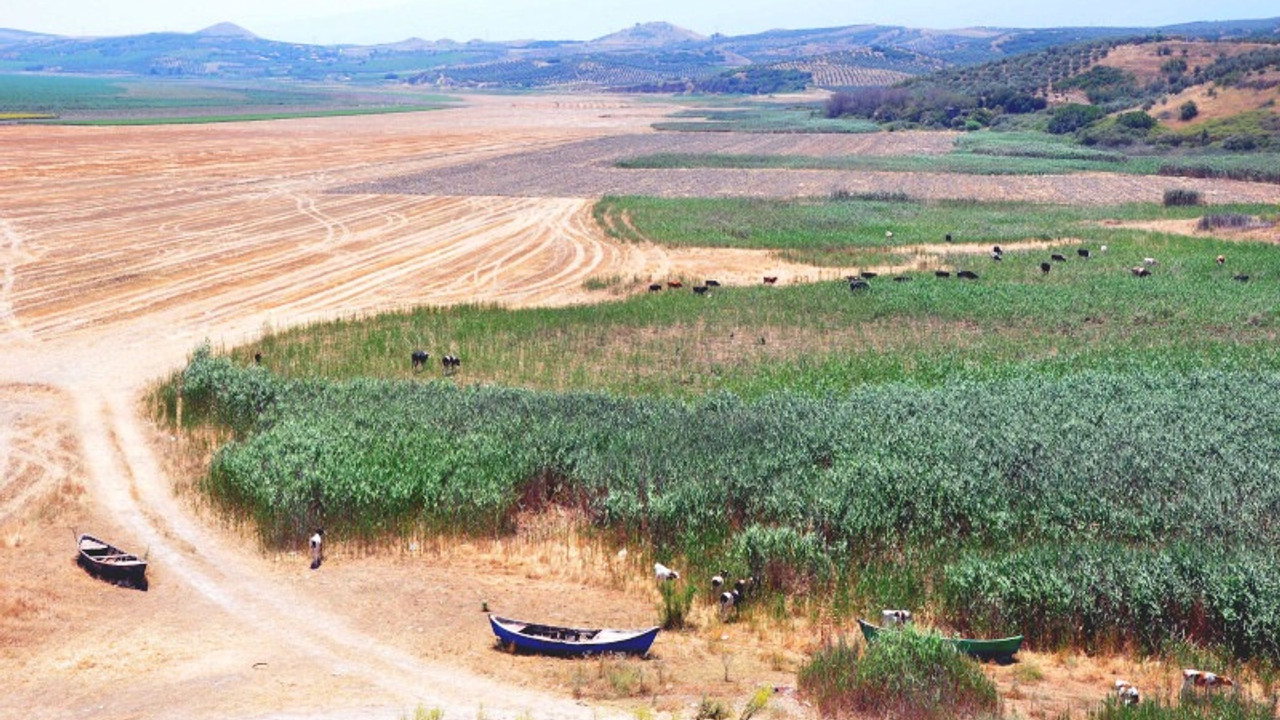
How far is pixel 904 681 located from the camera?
1105 cm

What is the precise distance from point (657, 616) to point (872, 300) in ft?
64.3

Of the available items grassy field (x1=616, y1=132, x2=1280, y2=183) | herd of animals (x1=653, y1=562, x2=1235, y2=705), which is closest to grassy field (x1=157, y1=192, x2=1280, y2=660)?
herd of animals (x1=653, y1=562, x2=1235, y2=705)

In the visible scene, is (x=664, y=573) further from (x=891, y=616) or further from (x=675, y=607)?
(x=891, y=616)

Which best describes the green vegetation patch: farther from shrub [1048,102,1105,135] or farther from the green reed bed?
the green reed bed

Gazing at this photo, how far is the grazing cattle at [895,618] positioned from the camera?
12.7m

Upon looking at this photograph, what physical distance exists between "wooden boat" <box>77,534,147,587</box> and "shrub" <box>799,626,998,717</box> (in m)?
8.07

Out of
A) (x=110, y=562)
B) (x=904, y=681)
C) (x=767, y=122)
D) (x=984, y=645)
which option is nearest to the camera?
(x=904, y=681)

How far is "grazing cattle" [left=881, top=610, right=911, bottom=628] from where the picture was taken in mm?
12664

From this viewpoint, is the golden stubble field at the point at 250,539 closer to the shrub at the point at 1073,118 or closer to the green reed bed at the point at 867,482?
the green reed bed at the point at 867,482

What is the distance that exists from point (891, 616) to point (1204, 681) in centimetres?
304

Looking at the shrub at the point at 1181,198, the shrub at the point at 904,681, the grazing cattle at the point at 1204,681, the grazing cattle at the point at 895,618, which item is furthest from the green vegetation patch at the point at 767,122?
the shrub at the point at 904,681

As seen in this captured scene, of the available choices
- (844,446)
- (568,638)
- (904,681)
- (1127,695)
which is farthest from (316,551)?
(1127,695)

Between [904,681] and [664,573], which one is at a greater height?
[904,681]

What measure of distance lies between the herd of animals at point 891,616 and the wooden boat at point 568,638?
1502mm
